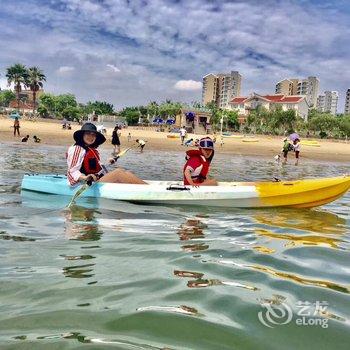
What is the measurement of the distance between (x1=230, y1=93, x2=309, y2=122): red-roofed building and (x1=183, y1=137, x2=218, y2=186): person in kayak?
265 ft

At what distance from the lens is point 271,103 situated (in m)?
90.2

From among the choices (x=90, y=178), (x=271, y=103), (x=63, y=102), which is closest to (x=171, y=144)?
(x=90, y=178)

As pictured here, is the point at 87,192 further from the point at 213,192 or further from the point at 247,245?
the point at 247,245

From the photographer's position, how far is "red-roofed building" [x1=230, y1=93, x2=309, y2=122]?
88.0 meters

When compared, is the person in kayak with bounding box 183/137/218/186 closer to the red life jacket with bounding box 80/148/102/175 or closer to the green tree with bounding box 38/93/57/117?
the red life jacket with bounding box 80/148/102/175

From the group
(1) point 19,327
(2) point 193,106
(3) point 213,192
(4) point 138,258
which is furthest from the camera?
(2) point 193,106

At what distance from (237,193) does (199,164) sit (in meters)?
1.05

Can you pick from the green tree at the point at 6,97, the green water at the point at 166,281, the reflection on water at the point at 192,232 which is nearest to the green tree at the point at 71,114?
the green tree at the point at 6,97

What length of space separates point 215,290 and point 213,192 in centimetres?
415

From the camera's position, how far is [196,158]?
8039 mm

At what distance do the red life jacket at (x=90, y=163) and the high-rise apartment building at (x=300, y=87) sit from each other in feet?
496

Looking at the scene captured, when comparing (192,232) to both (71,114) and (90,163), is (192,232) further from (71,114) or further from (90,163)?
(71,114)

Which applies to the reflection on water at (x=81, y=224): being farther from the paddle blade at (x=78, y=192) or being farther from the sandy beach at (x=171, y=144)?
the sandy beach at (x=171, y=144)

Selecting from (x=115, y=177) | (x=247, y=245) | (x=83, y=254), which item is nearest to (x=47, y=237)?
(x=83, y=254)
